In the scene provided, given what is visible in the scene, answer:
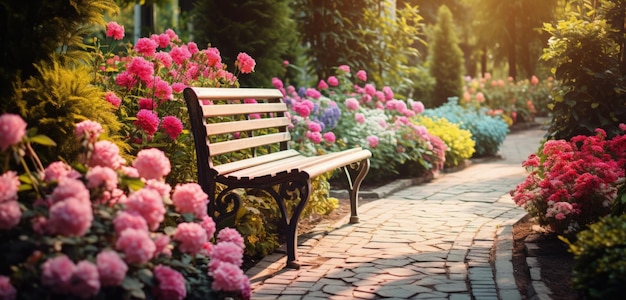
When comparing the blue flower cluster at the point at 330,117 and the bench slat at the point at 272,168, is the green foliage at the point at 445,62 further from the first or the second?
the bench slat at the point at 272,168

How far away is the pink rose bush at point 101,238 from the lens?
310 centimetres

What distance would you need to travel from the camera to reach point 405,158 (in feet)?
34.2

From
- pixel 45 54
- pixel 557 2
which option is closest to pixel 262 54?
pixel 45 54

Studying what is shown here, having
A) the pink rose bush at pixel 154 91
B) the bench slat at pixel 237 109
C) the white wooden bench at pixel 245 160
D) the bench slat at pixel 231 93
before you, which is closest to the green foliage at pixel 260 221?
the white wooden bench at pixel 245 160

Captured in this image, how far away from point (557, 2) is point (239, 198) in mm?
27195

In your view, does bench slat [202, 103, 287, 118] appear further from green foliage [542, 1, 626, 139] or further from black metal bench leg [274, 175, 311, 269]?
green foliage [542, 1, 626, 139]

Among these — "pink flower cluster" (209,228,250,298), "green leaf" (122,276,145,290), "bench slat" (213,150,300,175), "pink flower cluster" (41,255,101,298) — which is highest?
"bench slat" (213,150,300,175)

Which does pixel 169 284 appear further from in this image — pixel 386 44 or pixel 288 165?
pixel 386 44

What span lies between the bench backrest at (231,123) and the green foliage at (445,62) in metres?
13.3

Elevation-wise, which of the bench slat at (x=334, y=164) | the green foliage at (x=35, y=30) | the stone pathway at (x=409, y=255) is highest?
the green foliage at (x=35, y=30)

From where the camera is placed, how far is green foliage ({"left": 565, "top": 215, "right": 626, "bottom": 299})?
3.57 m

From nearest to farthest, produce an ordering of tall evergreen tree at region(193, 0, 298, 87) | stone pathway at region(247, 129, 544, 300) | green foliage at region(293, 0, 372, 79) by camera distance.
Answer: stone pathway at region(247, 129, 544, 300)
tall evergreen tree at region(193, 0, 298, 87)
green foliage at region(293, 0, 372, 79)

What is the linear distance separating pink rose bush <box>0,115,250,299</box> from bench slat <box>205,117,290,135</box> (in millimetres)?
1766

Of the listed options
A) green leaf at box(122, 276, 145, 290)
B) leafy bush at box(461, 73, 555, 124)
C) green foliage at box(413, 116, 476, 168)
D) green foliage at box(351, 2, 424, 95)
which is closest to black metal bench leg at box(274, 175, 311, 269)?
green leaf at box(122, 276, 145, 290)
